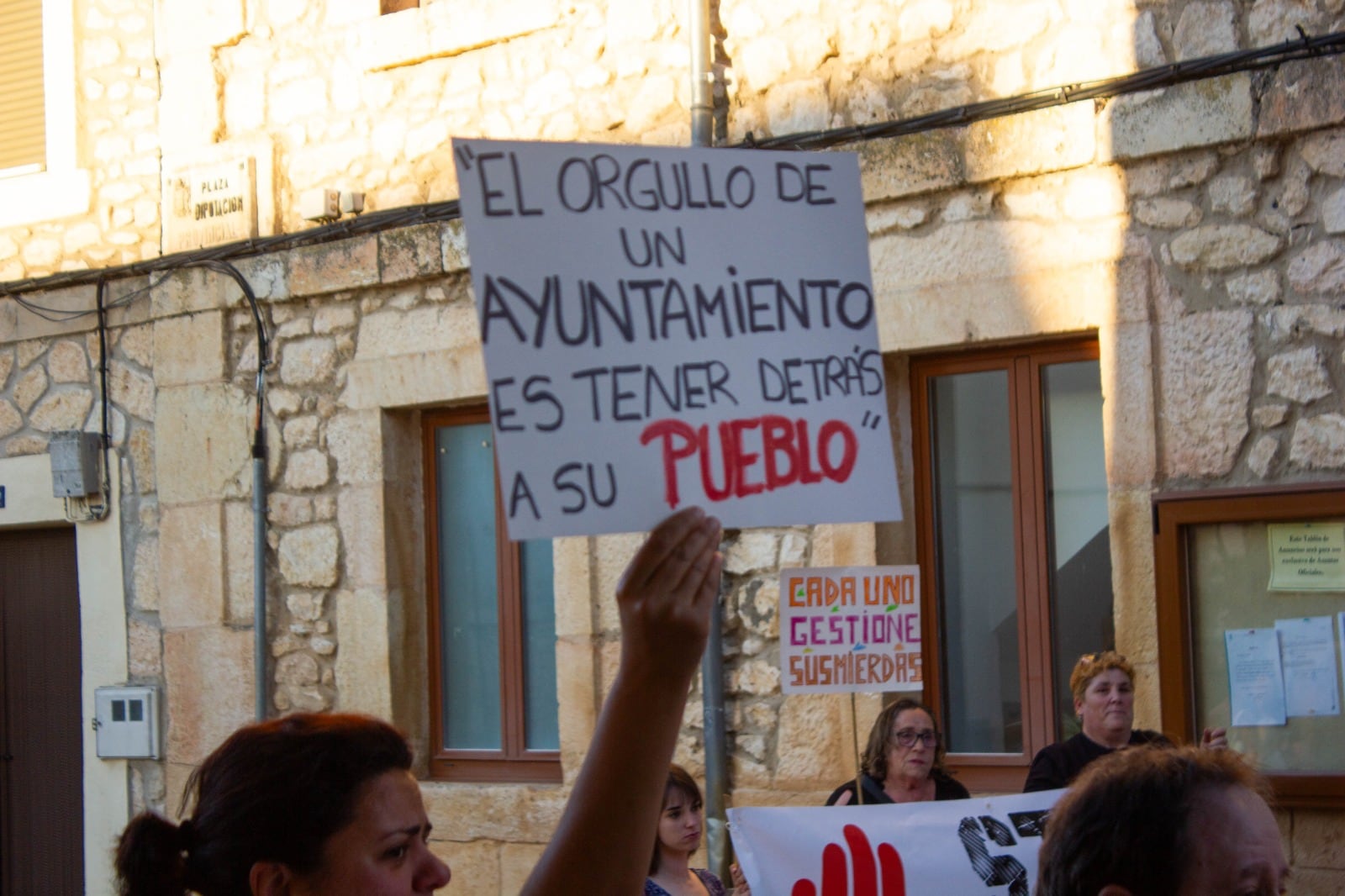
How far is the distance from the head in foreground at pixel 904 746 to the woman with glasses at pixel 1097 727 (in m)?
0.31

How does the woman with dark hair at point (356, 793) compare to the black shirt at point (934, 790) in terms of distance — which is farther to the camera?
the black shirt at point (934, 790)

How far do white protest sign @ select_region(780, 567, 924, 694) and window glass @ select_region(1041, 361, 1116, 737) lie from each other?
765 millimetres

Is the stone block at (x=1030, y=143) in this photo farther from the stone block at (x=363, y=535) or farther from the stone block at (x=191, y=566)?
the stone block at (x=191, y=566)

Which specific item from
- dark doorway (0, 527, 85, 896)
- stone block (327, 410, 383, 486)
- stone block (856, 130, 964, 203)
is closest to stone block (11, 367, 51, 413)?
dark doorway (0, 527, 85, 896)

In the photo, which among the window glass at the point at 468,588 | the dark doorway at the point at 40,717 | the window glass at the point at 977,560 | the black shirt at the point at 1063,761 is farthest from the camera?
the dark doorway at the point at 40,717

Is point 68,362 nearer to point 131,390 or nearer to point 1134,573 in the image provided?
point 131,390

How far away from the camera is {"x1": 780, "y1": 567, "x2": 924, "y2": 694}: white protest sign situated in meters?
5.19

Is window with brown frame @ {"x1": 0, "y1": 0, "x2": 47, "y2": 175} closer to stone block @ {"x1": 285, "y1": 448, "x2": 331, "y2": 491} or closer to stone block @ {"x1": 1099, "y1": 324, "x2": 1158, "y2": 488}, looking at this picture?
stone block @ {"x1": 285, "y1": 448, "x2": 331, "y2": 491}

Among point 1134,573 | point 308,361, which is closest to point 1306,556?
point 1134,573

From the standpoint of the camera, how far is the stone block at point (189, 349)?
7.53 m

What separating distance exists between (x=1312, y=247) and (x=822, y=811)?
2306mm

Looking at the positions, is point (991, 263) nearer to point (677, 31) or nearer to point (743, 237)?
point (677, 31)

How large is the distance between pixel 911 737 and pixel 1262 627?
113 centimetres

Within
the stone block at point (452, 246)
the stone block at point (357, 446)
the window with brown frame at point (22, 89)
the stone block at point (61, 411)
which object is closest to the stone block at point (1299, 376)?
the stone block at point (452, 246)
